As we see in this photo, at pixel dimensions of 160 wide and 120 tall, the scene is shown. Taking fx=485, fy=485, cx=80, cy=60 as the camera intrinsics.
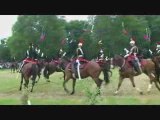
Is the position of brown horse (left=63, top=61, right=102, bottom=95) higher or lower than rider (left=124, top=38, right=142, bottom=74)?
lower

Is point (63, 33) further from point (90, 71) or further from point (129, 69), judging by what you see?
point (90, 71)

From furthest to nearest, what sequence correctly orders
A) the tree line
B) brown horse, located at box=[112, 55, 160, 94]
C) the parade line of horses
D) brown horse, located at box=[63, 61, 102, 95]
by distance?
1. the tree line
2. brown horse, located at box=[112, 55, 160, 94]
3. the parade line of horses
4. brown horse, located at box=[63, 61, 102, 95]

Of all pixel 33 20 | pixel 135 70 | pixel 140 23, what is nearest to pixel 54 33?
pixel 33 20

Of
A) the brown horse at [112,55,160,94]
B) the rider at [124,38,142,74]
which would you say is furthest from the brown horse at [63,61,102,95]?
the rider at [124,38,142,74]

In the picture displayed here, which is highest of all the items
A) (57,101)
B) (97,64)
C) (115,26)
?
(115,26)

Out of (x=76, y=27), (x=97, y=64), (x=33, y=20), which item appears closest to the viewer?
(x=97, y=64)

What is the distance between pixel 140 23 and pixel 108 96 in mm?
79490

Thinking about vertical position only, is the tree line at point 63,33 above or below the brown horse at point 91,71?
above

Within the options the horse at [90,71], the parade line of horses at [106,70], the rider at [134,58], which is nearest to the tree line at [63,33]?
the parade line of horses at [106,70]

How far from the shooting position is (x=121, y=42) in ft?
299

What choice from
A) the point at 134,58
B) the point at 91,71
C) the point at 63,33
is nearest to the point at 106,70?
the point at 91,71

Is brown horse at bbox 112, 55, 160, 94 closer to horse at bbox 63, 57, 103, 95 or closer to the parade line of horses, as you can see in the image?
the parade line of horses

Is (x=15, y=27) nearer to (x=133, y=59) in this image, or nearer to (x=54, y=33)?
(x=54, y=33)

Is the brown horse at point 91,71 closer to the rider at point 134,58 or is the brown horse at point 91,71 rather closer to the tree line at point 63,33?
the rider at point 134,58
